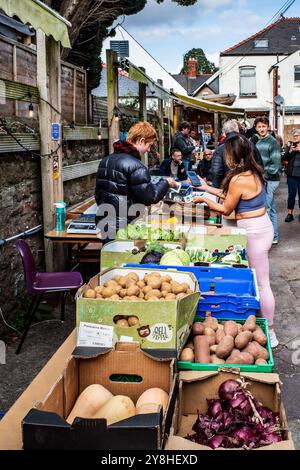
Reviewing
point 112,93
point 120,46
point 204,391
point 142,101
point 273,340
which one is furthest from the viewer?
point 142,101

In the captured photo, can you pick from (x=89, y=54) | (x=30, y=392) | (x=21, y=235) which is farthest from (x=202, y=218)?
(x=89, y=54)

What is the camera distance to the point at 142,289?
11.3 ft

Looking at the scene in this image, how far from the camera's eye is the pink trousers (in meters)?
4.82

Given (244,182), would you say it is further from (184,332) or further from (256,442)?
(256,442)

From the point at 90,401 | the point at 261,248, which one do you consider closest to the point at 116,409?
the point at 90,401

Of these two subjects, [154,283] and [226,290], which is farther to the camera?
[226,290]

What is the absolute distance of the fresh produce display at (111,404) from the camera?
2.44 m

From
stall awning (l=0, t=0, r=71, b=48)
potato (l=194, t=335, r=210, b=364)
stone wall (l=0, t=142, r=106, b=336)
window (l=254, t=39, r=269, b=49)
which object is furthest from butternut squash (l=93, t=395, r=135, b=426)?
window (l=254, t=39, r=269, b=49)

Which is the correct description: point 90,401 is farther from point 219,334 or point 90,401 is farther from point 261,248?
point 261,248

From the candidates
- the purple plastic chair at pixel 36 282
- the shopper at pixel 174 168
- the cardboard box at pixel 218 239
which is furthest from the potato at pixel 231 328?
the shopper at pixel 174 168

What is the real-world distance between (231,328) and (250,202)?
1.76 meters

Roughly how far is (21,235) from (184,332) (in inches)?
122

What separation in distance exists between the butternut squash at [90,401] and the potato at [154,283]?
34.2 inches

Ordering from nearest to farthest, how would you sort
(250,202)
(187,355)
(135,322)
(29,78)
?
(135,322) → (187,355) → (250,202) → (29,78)
